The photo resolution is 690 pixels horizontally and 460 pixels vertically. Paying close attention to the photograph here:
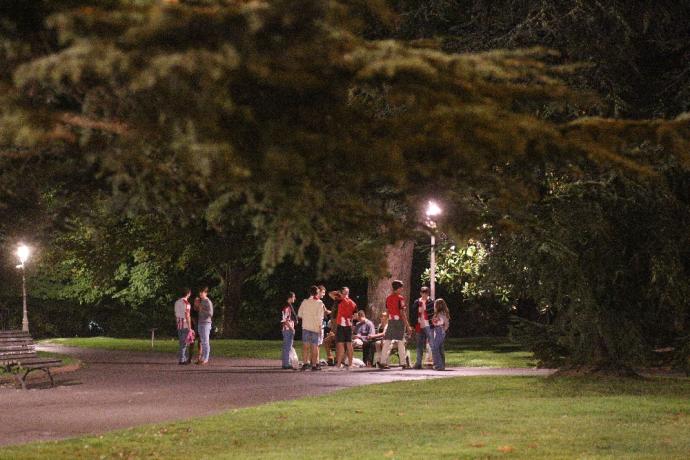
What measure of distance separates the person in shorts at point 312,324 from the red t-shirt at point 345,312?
40cm

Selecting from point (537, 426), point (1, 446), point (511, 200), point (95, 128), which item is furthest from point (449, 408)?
point (95, 128)

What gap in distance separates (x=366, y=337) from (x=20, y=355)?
829 cm

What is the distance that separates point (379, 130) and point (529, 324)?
15265mm

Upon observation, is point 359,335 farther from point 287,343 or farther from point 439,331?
point 439,331

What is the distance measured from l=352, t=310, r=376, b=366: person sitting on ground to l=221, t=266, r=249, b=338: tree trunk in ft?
74.5

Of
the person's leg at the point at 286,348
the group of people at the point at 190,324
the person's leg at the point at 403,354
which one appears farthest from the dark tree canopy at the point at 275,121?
the group of people at the point at 190,324

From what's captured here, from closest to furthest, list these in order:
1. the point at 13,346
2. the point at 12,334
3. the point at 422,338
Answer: the point at 13,346 → the point at 12,334 → the point at 422,338

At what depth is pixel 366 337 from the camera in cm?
2666

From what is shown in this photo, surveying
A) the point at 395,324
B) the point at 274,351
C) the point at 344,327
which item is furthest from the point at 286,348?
the point at 274,351

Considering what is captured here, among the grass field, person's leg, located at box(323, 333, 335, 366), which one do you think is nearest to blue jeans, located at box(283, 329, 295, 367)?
person's leg, located at box(323, 333, 335, 366)

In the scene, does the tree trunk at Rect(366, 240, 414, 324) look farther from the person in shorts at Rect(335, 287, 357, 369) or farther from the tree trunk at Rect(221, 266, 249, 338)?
the tree trunk at Rect(221, 266, 249, 338)

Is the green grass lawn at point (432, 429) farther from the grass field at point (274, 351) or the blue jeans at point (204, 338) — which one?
the blue jeans at point (204, 338)

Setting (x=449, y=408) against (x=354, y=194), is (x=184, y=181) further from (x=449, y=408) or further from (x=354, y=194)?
(x=449, y=408)

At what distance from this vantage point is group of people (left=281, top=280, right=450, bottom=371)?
2528 centimetres
